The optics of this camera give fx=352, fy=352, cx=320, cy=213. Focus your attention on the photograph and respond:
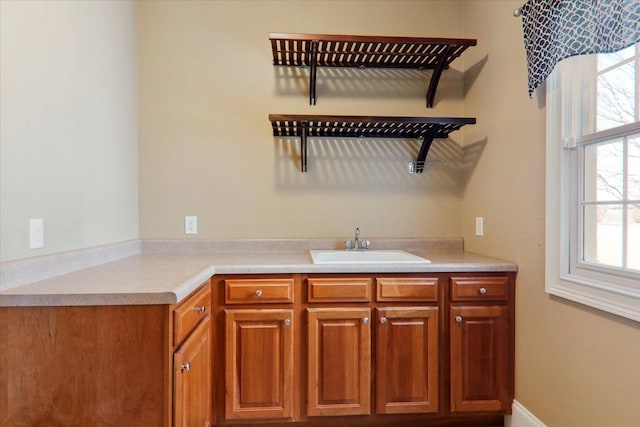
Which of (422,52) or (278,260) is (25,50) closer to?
(278,260)

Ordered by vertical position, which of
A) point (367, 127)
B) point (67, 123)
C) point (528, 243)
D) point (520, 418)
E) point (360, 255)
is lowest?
point (520, 418)

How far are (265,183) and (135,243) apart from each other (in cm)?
86

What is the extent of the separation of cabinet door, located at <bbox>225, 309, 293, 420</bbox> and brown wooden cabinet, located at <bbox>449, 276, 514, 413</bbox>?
832 mm

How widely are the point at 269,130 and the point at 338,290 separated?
1.13m

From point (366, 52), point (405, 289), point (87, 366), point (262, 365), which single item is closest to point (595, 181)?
point (405, 289)

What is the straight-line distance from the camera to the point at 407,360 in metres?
1.76

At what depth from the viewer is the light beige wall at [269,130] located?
7.29 ft

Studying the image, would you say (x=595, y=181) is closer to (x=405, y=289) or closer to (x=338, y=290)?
(x=405, y=289)

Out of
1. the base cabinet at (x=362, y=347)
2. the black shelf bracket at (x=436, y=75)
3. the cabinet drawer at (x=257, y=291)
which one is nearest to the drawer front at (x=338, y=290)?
the base cabinet at (x=362, y=347)

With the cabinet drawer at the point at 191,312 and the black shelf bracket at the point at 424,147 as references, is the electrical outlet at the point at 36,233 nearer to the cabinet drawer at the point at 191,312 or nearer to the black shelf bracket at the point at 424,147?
the cabinet drawer at the point at 191,312

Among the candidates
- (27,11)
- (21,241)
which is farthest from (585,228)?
(27,11)

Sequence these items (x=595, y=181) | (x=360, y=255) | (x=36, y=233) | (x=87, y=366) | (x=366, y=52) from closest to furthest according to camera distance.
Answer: (x=87, y=366)
(x=36, y=233)
(x=595, y=181)
(x=366, y=52)
(x=360, y=255)

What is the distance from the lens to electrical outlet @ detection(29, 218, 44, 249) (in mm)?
1276

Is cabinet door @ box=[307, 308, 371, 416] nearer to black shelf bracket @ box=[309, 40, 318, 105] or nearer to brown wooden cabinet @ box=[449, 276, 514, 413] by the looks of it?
brown wooden cabinet @ box=[449, 276, 514, 413]
